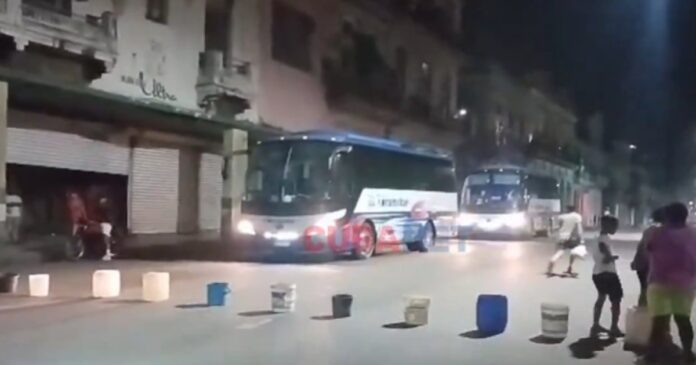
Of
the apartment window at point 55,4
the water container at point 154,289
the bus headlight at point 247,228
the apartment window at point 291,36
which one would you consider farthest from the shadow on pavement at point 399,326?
the apartment window at point 291,36

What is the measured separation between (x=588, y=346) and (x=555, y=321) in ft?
1.68

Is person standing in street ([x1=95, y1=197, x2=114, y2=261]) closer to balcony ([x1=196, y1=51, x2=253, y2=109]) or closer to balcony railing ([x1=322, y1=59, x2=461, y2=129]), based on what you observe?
balcony ([x1=196, y1=51, x2=253, y2=109])

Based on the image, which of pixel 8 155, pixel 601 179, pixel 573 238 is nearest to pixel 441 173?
pixel 573 238

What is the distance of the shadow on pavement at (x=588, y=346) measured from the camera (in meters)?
11.0

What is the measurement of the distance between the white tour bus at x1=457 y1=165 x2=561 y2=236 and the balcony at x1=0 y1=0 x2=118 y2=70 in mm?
20312

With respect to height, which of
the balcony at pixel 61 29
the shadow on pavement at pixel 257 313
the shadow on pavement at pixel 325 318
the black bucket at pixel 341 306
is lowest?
the shadow on pavement at pixel 325 318

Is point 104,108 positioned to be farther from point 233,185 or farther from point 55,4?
point 233,185

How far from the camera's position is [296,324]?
1296 cm

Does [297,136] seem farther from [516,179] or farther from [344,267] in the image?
[516,179]

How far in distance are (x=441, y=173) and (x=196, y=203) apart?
8484mm

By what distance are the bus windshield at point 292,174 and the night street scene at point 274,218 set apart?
2.1 inches

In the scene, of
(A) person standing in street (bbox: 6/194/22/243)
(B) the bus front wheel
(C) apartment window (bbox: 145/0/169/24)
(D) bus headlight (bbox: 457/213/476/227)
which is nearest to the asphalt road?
(A) person standing in street (bbox: 6/194/22/243)

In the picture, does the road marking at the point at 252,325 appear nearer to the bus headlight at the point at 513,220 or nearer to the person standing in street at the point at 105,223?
the person standing in street at the point at 105,223

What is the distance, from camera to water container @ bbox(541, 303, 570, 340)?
38.6 ft
